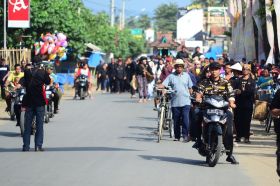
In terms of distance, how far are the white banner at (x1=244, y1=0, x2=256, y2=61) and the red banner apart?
31.4ft

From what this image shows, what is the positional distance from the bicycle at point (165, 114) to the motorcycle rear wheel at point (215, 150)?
4.38m

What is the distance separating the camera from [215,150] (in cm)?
1450

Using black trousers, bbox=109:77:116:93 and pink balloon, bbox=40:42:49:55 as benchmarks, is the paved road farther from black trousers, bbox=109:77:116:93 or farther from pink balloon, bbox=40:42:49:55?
black trousers, bbox=109:77:116:93

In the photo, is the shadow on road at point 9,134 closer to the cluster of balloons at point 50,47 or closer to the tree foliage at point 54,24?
the cluster of balloons at point 50,47

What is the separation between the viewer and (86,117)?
27.1 m

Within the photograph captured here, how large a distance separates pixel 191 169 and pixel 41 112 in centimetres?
401

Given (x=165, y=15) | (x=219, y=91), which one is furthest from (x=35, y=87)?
(x=165, y=15)

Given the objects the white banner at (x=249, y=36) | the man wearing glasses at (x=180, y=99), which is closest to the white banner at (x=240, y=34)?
the white banner at (x=249, y=36)

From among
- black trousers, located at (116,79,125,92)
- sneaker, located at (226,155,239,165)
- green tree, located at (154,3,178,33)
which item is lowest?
black trousers, located at (116,79,125,92)

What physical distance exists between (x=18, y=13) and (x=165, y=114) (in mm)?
18007

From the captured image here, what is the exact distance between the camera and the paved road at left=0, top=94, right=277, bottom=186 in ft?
42.1

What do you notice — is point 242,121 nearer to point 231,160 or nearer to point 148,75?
point 231,160

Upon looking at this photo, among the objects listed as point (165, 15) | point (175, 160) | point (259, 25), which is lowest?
point (175, 160)

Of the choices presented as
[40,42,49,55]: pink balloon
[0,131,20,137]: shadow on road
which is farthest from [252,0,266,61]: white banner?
[0,131,20,137]: shadow on road
